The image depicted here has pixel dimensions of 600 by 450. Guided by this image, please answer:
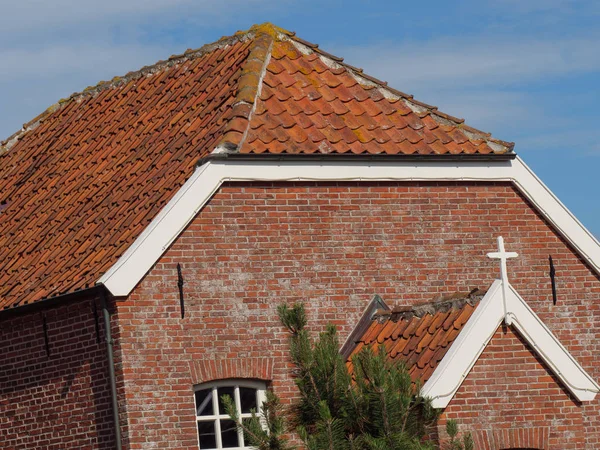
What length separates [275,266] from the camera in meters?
17.2

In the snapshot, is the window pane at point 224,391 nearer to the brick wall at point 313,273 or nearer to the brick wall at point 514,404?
the brick wall at point 313,273

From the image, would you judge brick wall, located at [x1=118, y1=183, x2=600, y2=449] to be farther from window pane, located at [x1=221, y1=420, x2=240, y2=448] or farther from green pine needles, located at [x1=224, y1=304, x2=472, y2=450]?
green pine needles, located at [x1=224, y1=304, x2=472, y2=450]

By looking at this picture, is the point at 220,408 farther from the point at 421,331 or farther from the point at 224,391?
the point at 421,331

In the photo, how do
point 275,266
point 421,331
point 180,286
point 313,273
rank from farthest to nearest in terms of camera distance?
point 313,273 < point 275,266 < point 180,286 < point 421,331

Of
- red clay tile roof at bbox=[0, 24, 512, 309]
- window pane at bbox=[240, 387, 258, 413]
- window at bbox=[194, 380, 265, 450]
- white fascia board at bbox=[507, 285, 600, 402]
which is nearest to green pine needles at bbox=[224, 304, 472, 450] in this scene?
white fascia board at bbox=[507, 285, 600, 402]

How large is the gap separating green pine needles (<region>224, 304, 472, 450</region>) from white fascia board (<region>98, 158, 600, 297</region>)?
166 inches

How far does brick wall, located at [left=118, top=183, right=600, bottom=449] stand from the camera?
16.3m

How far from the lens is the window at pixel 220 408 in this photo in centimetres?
1666

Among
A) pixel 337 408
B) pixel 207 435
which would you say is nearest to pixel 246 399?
pixel 207 435

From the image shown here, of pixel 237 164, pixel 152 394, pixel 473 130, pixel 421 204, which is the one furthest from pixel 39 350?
pixel 473 130

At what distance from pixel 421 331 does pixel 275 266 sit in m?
2.24

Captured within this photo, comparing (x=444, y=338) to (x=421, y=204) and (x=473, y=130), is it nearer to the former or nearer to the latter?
(x=421, y=204)

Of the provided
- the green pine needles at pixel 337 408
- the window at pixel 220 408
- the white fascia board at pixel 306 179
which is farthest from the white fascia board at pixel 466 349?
the white fascia board at pixel 306 179

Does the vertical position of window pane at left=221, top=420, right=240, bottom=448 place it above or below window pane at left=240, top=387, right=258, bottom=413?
below
